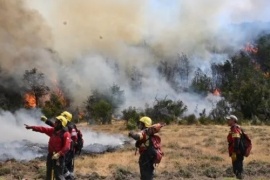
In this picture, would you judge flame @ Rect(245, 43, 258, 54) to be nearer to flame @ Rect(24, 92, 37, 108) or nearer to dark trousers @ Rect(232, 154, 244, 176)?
flame @ Rect(24, 92, 37, 108)

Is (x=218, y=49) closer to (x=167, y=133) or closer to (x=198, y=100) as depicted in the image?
(x=198, y=100)

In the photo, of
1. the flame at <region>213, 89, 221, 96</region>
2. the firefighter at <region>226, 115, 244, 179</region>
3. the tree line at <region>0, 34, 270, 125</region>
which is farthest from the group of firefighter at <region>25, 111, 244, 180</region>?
the flame at <region>213, 89, 221, 96</region>

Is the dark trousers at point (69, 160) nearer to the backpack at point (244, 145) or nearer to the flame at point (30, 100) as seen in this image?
the backpack at point (244, 145)

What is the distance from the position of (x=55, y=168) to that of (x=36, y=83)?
37.3 m

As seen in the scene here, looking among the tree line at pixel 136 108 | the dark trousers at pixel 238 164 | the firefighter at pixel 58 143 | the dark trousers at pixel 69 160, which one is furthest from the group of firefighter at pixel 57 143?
the tree line at pixel 136 108

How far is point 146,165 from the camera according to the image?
32.3 ft

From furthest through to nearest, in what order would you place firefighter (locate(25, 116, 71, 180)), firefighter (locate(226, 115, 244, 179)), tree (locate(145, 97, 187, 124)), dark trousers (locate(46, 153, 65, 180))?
tree (locate(145, 97, 187, 124)) → firefighter (locate(226, 115, 244, 179)) → dark trousers (locate(46, 153, 65, 180)) → firefighter (locate(25, 116, 71, 180))

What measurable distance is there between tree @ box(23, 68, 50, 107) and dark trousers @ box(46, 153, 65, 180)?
Result: 3283 cm

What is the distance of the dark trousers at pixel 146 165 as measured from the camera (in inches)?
384

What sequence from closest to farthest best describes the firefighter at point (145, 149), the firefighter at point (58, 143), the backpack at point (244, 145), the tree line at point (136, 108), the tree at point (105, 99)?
the firefighter at point (145, 149) < the firefighter at point (58, 143) < the backpack at point (244, 145) < the tree line at point (136, 108) < the tree at point (105, 99)

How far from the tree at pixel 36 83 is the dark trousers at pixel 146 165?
34.1m

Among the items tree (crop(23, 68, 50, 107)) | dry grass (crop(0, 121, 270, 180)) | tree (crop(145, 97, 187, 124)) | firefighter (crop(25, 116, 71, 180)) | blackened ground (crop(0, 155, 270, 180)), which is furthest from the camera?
tree (crop(23, 68, 50, 107))

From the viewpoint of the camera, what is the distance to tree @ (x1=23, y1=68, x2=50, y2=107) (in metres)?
43.2

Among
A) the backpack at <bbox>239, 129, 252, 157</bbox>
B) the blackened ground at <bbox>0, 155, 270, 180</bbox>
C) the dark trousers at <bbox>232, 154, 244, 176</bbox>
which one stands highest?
the backpack at <bbox>239, 129, 252, 157</bbox>
